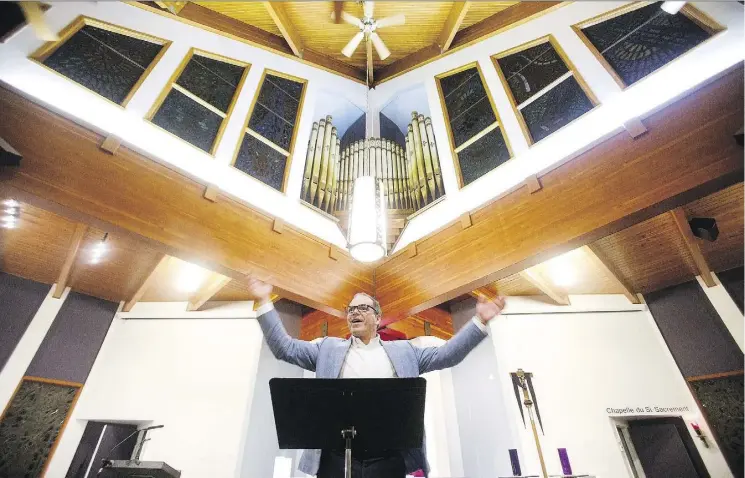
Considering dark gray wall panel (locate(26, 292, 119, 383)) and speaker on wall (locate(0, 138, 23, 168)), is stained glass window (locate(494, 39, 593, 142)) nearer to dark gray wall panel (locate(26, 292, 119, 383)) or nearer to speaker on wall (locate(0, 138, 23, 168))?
speaker on wall (locate(0, 138, 23, 168))

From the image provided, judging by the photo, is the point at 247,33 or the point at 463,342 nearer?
the point at 463,342

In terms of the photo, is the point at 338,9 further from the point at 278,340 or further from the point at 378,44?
the point at 278,340

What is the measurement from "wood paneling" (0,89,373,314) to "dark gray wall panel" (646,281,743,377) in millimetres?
4557

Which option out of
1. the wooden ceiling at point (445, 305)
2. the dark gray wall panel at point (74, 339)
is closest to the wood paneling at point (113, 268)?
the wooden ceiling at point (445, 305)

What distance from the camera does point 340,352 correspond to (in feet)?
7.81

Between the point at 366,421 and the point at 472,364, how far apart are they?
4.29 metres

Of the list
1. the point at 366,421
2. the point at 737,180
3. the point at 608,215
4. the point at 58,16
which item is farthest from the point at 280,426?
the point at 58,16

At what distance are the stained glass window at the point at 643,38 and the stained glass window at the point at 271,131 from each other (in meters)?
3.56

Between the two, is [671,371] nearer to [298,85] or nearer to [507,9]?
[507,9]

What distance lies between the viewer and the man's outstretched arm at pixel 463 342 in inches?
91.2

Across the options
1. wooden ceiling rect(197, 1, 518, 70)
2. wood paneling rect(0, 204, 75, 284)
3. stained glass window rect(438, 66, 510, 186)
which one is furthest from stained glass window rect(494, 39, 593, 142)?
wood paneling rect(0, 204, 75, 284)

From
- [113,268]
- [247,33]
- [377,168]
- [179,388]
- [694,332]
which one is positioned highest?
[247,33]

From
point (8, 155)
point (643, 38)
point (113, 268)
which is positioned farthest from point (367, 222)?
point (113, 268)

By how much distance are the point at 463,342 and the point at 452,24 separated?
4.25m
